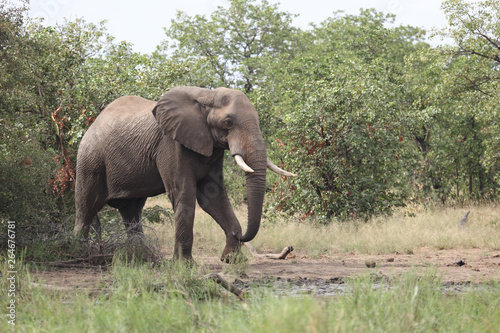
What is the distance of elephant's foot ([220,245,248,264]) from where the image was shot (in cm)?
821

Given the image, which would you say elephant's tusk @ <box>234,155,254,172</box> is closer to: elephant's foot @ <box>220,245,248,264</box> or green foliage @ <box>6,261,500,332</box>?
elephant's foot @ <box>220,245,248,264</box>

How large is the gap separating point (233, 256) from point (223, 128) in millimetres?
1787

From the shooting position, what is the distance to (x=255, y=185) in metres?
7.87

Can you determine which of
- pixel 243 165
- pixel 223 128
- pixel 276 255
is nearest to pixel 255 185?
pixel 243 165

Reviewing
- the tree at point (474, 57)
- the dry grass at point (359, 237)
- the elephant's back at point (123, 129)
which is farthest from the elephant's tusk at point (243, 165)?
the tree at point (474, 57)

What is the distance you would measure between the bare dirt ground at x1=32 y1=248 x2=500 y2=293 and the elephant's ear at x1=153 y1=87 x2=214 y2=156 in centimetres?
161

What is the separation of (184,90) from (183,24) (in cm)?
2652

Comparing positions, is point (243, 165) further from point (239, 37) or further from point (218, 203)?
point (239, 37)

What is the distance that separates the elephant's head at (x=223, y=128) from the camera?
786 centimetres

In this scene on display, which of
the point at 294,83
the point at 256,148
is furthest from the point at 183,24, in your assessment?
the point at 256,148

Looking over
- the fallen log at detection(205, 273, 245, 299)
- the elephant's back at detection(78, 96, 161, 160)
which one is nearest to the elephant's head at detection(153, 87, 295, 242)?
the elephant's back at detection(78, 96, 161, 160)

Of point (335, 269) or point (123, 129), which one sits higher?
point (123, 129)

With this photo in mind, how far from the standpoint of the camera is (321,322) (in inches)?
142

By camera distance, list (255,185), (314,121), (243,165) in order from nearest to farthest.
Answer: (243,165) → (255,185) → (314,121)
